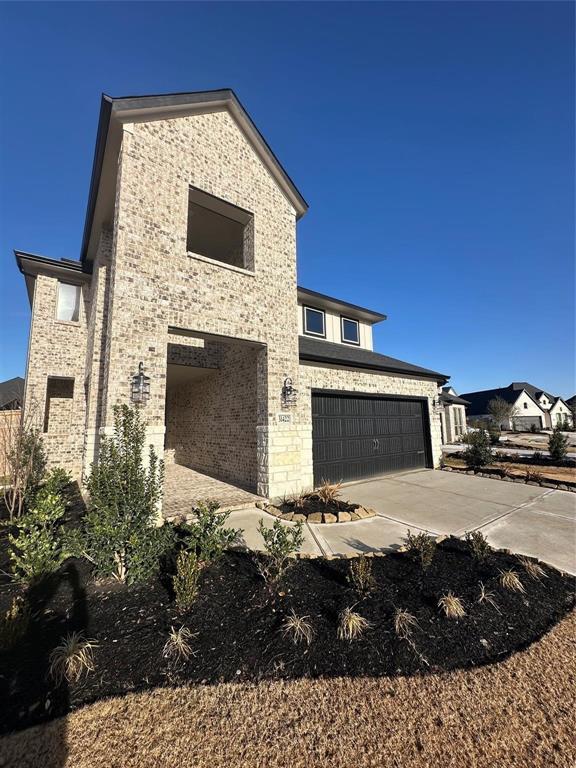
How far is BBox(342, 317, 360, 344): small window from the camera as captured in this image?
14463 mm

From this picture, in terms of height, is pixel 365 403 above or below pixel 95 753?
above

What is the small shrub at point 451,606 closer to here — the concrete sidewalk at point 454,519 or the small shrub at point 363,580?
the small shrub at point 363,580

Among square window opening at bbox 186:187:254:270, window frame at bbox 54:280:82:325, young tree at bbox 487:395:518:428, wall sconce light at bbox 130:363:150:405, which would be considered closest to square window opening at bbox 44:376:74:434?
window frame at bbox 54:280:82:325

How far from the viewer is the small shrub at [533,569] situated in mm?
4164

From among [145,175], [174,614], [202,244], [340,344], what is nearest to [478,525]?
[174,614]

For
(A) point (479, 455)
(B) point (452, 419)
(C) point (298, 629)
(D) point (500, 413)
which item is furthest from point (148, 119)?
(D) point (500, 413)

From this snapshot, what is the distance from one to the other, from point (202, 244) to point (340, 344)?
687cm

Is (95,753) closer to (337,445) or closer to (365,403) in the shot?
(337,445)

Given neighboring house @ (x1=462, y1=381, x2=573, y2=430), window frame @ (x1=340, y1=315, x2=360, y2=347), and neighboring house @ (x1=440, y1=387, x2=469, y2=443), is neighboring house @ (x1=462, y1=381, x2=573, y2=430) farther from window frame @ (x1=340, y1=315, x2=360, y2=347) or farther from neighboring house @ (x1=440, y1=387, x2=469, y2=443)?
window frame @ (x1=340, y1=315, x2=360, y2=347)

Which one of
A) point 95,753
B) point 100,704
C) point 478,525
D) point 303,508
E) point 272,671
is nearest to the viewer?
point 95,753

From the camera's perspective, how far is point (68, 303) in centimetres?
1212

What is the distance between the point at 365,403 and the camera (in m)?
11.2

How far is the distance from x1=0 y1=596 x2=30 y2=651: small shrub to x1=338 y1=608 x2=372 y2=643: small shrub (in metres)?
3.05

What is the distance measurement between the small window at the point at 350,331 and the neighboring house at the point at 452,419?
48.7ft
